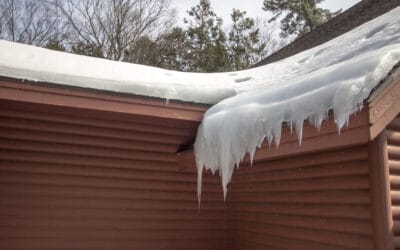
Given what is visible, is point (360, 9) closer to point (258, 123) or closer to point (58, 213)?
point (258, 123)

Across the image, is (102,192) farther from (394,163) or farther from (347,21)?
(347,21)

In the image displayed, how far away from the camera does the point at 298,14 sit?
2795cm

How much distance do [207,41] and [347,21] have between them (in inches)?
578

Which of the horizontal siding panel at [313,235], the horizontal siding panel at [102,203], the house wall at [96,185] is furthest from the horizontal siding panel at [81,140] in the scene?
the horizontal siding panel at [313,235]

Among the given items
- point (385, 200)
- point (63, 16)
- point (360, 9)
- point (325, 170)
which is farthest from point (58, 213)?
point (63, 16)

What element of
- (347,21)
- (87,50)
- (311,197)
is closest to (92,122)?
(311,197)

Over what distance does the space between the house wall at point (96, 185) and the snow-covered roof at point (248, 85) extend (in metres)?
0.46

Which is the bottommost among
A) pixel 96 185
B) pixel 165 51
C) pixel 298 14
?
pixel 96 185

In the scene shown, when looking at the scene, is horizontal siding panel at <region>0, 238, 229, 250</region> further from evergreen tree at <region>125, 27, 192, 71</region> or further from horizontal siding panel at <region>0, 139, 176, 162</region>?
evergreen tree at <region>125, 27, 192, 71</region>

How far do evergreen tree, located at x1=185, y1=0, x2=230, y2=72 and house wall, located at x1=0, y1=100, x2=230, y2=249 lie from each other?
18.0m

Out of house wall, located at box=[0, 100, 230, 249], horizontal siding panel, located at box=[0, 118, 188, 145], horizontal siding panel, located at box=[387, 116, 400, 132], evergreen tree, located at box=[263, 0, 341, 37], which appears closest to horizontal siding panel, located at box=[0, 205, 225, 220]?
house wall, located at box=[0, 100, 230, 249]

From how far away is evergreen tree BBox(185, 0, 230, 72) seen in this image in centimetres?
2423

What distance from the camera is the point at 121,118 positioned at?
5.67 metres

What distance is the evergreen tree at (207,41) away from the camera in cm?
2423
